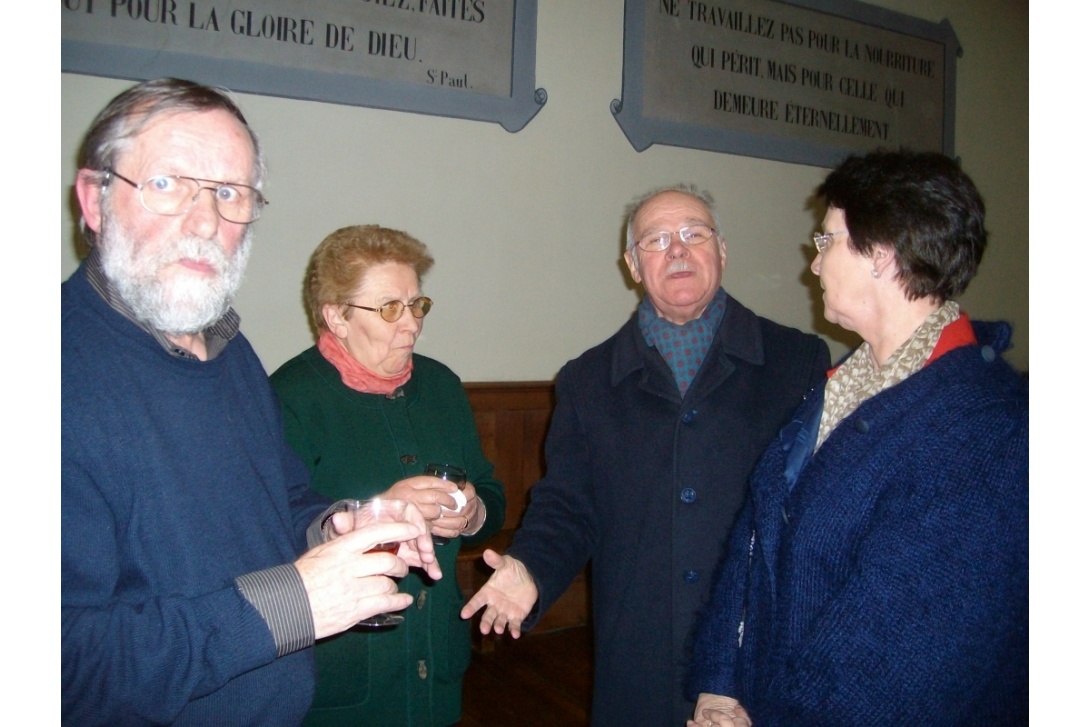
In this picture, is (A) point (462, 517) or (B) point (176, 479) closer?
(B) point (176, 479)

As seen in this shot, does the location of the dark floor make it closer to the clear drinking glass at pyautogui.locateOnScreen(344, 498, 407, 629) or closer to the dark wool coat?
the dark wool coat

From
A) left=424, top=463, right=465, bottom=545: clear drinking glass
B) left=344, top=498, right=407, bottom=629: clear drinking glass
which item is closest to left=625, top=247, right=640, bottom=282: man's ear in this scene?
left=424, top=463, right=465, bottom=545: clear drinking glass

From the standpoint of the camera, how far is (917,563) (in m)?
1.24

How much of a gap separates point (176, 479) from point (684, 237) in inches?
57.6

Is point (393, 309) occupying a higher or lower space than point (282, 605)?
higher

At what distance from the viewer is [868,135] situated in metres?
4.98

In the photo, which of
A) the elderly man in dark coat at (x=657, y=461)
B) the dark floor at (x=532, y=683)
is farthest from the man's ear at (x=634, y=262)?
the dark floor at (x=532, y=683)

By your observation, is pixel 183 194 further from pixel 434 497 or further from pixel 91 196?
pixel 434 497

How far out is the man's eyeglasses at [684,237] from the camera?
2088 mm

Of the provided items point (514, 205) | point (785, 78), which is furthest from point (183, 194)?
point (785, 78)

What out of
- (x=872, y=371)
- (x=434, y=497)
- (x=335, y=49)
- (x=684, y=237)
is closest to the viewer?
(x=872, y=371)

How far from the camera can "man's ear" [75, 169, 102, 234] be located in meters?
1.36

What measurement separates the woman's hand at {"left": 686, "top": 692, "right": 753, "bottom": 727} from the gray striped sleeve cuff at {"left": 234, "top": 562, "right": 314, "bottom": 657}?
33.7 inches

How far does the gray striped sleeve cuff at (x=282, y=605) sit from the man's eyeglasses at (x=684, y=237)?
1.36m
